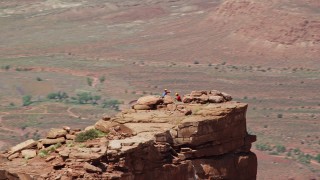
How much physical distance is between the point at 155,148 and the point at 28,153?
3.17 m

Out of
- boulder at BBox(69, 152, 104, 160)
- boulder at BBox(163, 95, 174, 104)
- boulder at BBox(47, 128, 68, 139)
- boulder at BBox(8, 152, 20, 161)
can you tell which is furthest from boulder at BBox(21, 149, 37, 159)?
boulder at BBox(163, 95, 174, 104)

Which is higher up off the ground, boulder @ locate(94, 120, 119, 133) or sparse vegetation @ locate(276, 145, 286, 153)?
boulder @ locate(94, 120, 119, 133)

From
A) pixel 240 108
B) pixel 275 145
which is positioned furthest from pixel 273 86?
pixel 240 108

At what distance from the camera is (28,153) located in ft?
94.9

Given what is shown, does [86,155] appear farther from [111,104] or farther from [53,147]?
[111,104]

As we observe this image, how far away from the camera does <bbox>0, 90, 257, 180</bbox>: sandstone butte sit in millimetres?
26531

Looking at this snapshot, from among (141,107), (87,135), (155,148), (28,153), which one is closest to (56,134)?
(87,135)

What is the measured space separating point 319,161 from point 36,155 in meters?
106

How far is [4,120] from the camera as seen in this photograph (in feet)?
523

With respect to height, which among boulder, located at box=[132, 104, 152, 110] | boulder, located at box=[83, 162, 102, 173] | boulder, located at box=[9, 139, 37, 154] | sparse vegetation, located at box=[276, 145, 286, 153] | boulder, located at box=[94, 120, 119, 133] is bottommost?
sparse vegetation, located at box=[276, 145, 286, 153]

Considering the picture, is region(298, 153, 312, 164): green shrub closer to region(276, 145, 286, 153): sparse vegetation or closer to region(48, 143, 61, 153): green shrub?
region(276, 145, 286, 153): sparse vegetation

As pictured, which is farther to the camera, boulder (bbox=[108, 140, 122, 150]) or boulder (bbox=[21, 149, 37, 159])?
boulder (bbox=[21, 149, 37, 159])

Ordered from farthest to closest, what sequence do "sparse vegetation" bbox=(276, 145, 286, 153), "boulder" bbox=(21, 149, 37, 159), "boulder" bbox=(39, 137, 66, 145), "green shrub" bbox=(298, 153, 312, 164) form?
"sparse vegetation" bbox=(276, 145, 286, 153) → "green shrub" bbox=(298, 153, 312, 164) → "boulder" bbox=(39, 137, 66, 145) → "boulder" bbox=(21, 149, 37, 159)

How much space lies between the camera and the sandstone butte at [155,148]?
26.5 metres
